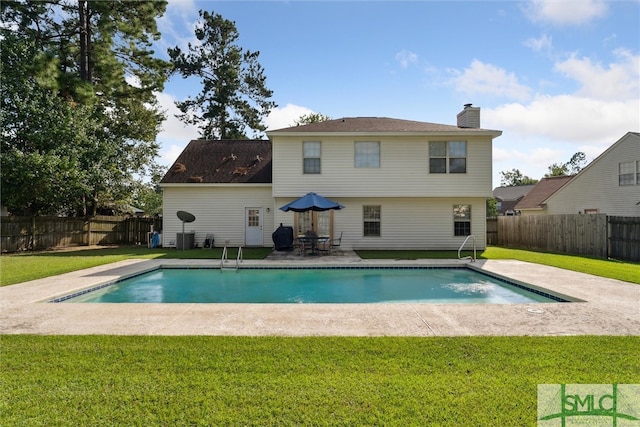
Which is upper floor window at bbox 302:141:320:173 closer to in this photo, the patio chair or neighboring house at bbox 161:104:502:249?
neighboring house at bbox 161:104:502:249

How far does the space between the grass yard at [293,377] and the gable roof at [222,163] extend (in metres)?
13.8

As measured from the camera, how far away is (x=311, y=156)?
15.8 metres

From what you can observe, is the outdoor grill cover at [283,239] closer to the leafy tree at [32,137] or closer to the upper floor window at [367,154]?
the upper floor window at [367,154]

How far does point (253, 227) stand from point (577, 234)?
47.9 ft

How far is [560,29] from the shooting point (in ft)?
37.3

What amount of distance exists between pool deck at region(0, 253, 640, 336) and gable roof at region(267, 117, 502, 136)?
31.9ft

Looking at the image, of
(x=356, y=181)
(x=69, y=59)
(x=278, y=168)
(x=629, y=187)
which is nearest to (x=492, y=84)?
(x=356, y=181)

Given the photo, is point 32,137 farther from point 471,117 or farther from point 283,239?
point 471,117

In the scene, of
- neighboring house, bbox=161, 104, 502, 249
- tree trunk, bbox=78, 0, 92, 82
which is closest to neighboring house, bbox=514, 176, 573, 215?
neighboring house, bbox=161, 104, 502, 249

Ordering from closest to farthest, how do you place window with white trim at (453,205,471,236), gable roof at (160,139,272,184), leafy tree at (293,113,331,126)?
window with white trim at (453,205,471,236)
gable roof at (160,139,272,184)
leafy tree at (293,113,331,126)

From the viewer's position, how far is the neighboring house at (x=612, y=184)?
62.6 feet

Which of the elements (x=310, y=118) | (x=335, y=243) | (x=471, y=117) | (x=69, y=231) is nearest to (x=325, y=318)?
(x=335, y=243)

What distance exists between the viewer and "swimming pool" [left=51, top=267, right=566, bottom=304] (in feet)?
24.9

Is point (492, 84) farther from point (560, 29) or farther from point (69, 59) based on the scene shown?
point (69, 59)
